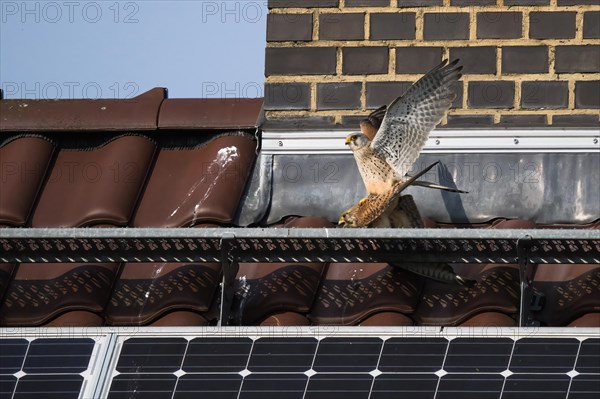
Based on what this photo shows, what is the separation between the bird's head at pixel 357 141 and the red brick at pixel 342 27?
61cm

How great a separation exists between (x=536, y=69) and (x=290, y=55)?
119 centimetres

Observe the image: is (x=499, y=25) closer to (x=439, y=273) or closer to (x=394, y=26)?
(x=394, y=26)

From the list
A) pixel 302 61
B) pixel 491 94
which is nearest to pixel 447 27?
pixel 491 94

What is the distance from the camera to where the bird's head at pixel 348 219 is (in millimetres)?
6645

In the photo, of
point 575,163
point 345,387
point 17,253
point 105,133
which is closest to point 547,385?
point 345,387

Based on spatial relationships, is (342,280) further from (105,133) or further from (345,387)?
(105,133)

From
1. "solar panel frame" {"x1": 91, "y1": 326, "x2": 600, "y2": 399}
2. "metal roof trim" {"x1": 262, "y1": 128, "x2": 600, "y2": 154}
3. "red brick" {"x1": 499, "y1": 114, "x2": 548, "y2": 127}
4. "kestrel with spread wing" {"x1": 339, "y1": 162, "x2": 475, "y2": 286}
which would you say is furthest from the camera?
"red brick" {"x1": 499, "y1": 114, "x2": 548, "y2": 127}

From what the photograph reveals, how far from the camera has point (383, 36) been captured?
7.30 m

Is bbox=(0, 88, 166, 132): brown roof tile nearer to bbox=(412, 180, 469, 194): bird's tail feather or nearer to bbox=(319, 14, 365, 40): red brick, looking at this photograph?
bbox=(319, 14, 365, 40): red brick

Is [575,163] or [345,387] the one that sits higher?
[575,163]

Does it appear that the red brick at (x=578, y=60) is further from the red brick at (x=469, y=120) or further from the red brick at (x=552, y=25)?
the red brick at (x=469, y=120)

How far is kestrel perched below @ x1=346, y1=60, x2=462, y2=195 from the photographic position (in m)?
6.86

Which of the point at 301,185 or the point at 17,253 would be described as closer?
the point at 17,253

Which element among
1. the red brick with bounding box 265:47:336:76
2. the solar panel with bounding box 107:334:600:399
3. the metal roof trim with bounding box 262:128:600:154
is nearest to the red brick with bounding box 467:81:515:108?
the metal roof trim with bounding box 262:128:600:154
